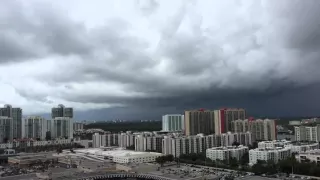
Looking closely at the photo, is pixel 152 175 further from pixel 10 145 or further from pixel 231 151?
pixel 10 145

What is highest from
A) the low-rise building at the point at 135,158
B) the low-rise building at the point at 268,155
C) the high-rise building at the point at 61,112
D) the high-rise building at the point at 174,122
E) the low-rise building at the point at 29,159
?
the high-rise building at the point at 61,112

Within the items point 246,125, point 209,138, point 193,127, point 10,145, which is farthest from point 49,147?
point 246,125

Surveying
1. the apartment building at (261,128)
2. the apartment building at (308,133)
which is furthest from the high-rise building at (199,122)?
the apartment building at (308,133)

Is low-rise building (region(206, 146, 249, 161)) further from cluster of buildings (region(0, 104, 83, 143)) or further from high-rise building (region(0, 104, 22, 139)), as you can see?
high-rise building (region(0, 104, 22, 139))

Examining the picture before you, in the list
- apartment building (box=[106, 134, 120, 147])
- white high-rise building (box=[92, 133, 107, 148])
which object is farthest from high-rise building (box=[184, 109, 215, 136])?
white high-rise building (box=[92, 133, 107, 148])

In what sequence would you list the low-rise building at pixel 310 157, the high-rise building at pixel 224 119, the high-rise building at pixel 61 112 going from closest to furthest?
the low-rise building at pixel 310 157 → the high-rise building at pixel 224 119 → the high-rise building at pixel 61 112

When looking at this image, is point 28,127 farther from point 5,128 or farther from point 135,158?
point 135,158

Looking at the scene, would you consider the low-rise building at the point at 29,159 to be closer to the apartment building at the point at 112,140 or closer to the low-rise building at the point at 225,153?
the apartment building at the point at 112,140
